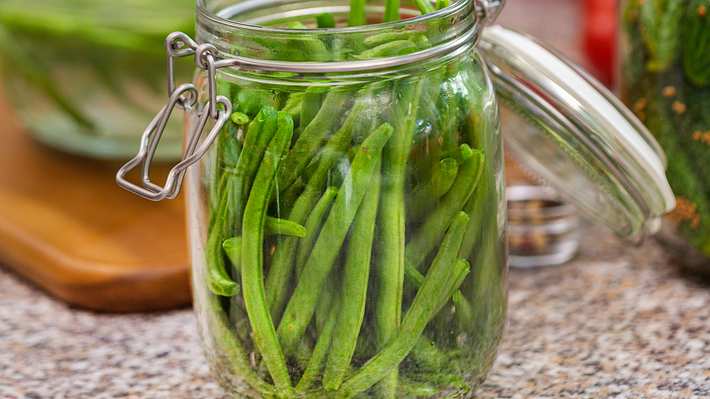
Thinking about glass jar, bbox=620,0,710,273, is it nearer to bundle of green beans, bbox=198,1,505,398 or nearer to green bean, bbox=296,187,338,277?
bundle of green beans, bbox=198,1,505,398

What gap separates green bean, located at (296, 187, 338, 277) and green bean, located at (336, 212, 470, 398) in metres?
0.07

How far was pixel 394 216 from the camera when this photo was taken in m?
0.57

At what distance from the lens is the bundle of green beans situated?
567 mm

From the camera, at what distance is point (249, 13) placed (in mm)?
683

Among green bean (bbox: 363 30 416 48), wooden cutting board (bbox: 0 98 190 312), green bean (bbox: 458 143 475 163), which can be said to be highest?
A: green bean (bbox: 363 30 416 48)

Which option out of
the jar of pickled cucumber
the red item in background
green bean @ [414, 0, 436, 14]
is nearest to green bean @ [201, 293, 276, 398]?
the jar of pickled cucumber

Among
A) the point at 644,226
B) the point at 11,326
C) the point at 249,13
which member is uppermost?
the point at 249,13

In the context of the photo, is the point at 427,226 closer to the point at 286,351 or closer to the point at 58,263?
the point at 286,351

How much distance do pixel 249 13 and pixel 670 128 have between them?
1.07 feet

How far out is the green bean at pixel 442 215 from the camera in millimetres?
583

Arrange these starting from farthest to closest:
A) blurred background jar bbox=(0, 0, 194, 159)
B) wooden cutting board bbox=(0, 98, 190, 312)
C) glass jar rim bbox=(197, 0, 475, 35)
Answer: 1. blurred background jar bbox=(0, 0, 194, 159)
2. wooden cutting board bbox=(0, 98, 190, 312)
3. glass jar rim bbox=(197, 0, 475, 35)

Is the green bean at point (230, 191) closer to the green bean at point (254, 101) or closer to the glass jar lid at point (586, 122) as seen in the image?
the green bean at point (254, 101)

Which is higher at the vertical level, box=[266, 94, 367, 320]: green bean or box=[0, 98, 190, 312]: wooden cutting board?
box=[266, 94, 367, 320]: green bean

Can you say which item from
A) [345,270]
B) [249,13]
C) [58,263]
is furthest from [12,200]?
[345,270]
